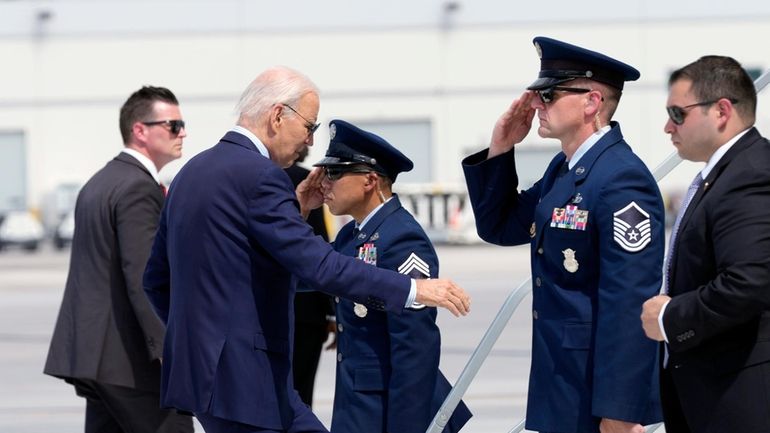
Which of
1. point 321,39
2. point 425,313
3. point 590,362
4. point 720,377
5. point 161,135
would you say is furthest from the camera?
point 321,39

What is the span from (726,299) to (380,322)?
1.42m

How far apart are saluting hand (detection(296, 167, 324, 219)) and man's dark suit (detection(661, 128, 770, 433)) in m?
1.65

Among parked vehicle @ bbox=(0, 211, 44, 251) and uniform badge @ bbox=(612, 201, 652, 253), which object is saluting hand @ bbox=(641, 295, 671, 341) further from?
parked vehicle @ bbox=(0, 211, 44, 251)

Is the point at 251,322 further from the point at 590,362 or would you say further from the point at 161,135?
the point at 161,135

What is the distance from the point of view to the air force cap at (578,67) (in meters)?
3.98

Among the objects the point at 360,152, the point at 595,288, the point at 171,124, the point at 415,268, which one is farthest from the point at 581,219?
the point at 171,124

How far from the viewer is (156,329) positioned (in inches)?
206

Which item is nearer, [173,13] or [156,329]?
[156,329]

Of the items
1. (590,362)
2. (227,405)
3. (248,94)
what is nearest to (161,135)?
(248,94)

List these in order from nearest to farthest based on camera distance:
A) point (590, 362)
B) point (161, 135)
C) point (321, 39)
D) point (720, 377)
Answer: point (720, 377), point (590, 362), point (161, 135), point (321, 39)

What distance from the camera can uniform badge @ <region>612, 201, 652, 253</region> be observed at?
3744 mm

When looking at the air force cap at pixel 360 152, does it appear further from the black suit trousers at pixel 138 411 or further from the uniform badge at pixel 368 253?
the black suit trousers at pixel 138 411

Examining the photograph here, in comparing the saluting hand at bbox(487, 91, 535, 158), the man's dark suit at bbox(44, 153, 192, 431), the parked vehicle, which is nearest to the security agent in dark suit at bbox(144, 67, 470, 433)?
the saluting hand at bbox(487, 91, 535, 158)

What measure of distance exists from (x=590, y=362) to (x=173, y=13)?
117 ft
